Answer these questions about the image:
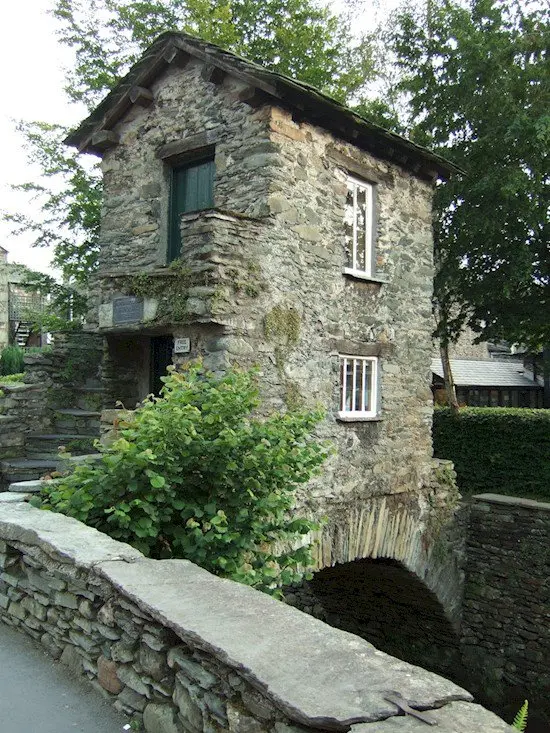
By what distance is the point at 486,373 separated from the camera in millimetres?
27328

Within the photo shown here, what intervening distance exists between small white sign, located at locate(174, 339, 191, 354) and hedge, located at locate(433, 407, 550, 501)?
9.06m

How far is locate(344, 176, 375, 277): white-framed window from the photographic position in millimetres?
9023

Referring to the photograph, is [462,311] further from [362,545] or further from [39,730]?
[39,730]

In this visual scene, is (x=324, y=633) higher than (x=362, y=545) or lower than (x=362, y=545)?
higher

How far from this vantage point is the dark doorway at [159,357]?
9.03m

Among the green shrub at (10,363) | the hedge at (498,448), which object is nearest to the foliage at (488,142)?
the hedge at (498,448)

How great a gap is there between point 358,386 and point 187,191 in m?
3.66

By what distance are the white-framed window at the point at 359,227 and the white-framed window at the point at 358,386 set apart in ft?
4.10

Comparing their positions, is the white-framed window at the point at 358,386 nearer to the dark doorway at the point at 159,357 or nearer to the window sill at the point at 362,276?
the window sill at the point at 362,276

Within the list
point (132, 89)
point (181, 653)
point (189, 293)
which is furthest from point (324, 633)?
point (132, 89)

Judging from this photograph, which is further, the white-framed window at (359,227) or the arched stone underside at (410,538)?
the white-framed window at (359,227)

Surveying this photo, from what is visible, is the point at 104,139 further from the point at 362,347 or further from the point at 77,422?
the point at 362,347

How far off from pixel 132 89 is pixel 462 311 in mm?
9097

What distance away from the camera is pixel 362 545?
29.2ft
